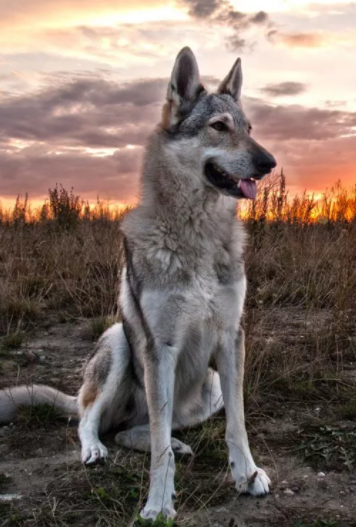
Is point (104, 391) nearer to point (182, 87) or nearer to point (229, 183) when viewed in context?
point (229, 183)

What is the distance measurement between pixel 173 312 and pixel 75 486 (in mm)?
1053

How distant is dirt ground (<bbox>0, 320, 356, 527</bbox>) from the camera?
2.93 m

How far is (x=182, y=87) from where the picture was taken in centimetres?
363

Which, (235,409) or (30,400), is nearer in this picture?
(235,409)

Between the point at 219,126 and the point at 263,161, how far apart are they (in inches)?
14.0

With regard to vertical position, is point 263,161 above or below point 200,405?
above

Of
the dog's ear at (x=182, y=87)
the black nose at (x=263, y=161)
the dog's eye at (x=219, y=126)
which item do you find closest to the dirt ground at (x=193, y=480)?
the black nose at (x=263, y=161)

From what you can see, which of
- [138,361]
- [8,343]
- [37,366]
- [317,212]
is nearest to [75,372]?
[37,366]

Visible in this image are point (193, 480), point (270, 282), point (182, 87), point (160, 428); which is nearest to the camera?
point (160, 428)

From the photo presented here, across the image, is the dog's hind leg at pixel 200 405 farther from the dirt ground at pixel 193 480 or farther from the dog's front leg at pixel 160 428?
the dog's front leg at pixel 160 428

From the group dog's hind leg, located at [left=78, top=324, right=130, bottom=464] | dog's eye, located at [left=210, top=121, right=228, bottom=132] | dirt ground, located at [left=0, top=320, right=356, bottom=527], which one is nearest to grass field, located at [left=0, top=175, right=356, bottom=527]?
dirt ground, located at [left=0, top=320, right=356, bottom=527]

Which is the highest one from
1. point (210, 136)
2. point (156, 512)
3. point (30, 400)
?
point (210, 136)

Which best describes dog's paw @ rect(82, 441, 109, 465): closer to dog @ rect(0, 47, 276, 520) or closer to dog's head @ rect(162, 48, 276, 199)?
dog @ rect(0, 47, 276, 520)

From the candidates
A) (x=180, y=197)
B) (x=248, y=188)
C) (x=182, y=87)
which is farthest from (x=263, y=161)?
(x=182, y=87)
